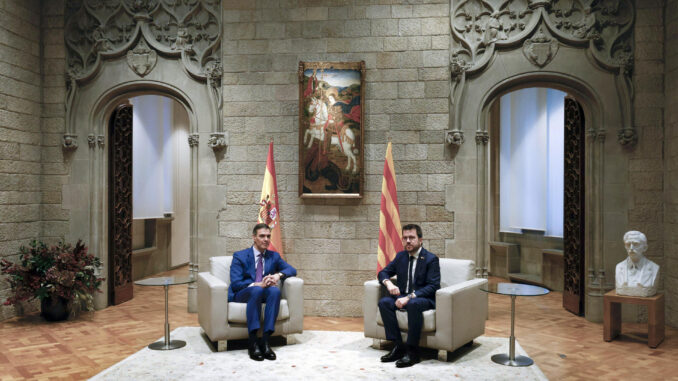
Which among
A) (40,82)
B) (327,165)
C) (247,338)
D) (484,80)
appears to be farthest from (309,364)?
(40,82)

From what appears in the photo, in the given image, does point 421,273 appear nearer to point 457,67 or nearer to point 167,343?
point 167,343

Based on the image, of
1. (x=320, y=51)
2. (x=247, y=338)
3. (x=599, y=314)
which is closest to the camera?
(x=247, y=338)

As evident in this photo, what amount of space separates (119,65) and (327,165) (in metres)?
2.96

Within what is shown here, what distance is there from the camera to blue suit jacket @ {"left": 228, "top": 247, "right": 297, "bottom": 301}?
4.83 m

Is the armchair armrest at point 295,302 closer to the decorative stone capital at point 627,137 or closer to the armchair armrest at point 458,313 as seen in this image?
the armchair armrest at point 458,313

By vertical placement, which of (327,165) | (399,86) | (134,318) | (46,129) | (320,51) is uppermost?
(320,51)

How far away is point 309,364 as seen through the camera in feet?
14.1

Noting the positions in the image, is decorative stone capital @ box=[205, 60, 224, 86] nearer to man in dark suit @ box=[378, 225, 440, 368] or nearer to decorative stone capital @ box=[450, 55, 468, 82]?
decorative stone capital @ box=[450, 55, 468, 82]

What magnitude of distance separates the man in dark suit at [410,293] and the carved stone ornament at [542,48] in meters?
2.83

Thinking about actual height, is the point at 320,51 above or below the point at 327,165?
above

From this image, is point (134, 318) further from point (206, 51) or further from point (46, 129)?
point (206, 51)

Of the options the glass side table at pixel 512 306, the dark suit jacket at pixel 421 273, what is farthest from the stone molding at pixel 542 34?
the glass side table at pixel 512 306

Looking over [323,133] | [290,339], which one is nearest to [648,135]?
[323,133]

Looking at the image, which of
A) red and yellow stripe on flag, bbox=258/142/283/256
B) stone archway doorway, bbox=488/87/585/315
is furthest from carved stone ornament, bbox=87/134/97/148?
stone archway doorway, bbox=488/87/585/315
